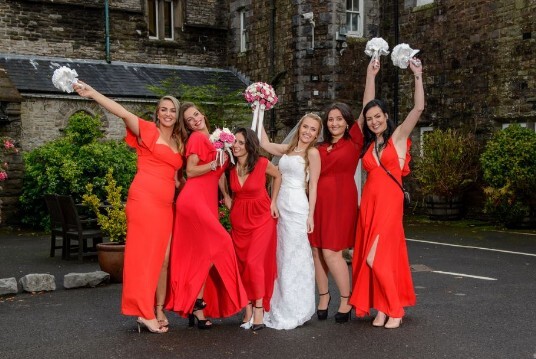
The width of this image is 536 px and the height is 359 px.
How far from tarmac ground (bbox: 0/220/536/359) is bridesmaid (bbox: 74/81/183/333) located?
1.09 ft

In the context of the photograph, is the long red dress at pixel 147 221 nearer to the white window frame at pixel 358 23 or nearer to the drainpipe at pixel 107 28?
the white window frame at pixel 358 23

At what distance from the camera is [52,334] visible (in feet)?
22.3

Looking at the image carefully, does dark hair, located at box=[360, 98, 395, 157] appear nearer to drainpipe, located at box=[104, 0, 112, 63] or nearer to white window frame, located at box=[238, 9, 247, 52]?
drainpipe, located at box=[104, 0, 112, 63]

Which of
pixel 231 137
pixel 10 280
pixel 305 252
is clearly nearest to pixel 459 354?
pixel 305 252

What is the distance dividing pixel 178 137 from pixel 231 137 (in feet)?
1.91

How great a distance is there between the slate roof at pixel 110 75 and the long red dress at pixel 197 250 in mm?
12245

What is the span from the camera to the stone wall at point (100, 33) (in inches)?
825

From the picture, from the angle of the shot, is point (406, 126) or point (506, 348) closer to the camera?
point (506, 348)

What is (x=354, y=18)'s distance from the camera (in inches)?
780

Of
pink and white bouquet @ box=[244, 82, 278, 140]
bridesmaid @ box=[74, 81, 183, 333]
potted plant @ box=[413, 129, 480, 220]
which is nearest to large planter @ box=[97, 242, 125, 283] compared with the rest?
bridesmaid @ box=[74, 81, 183, 333]

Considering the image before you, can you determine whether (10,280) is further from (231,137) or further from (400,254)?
(400,254)

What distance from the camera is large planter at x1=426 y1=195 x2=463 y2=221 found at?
17.4 metres

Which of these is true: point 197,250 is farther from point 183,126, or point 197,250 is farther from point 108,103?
point 108,103

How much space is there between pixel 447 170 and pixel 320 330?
432 inches
